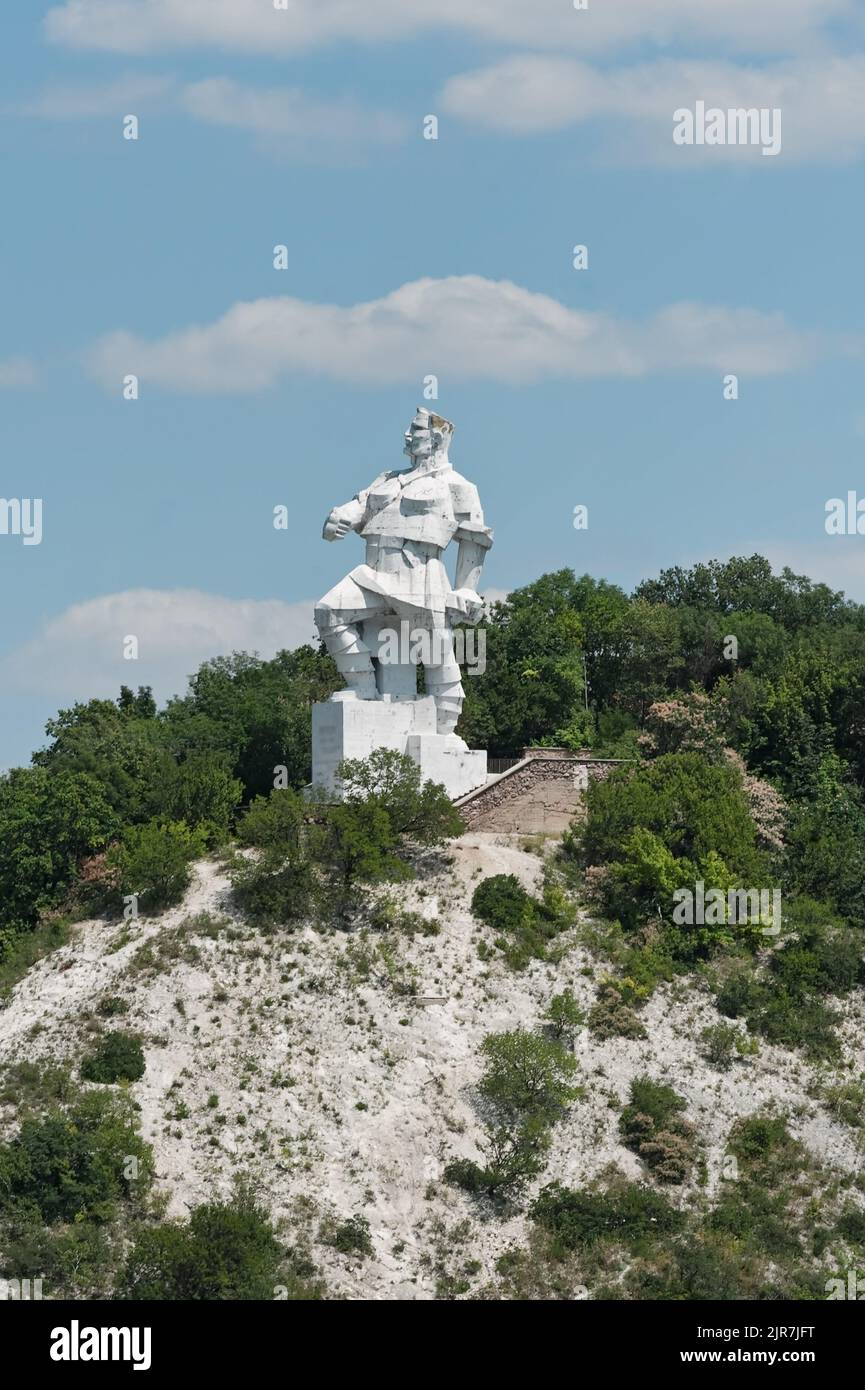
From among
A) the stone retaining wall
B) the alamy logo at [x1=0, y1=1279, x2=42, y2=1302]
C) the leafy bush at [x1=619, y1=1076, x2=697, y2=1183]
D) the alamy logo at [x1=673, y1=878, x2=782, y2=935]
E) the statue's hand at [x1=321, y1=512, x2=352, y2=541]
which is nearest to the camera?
the alamy logo at [x1=0, y1=1279, x2=42, y2=1302]

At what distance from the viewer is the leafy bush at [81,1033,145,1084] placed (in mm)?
49344

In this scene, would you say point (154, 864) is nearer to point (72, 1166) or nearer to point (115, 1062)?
point (115, 1062)

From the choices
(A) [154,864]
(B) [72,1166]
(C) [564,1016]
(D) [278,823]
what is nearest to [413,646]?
(D) [278,823]

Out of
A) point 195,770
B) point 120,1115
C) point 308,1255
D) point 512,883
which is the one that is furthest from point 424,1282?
point 195,770

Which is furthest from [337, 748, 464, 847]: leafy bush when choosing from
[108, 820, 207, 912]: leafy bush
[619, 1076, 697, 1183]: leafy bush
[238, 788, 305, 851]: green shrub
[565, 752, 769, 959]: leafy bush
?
[619, 1076, 697, 1183]: leafy bush

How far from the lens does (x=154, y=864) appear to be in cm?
5366

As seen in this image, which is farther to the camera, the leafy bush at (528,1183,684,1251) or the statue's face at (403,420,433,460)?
the statue's face at (403,420,433,460)

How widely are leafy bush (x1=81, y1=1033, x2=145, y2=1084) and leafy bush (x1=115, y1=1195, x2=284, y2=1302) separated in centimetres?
389

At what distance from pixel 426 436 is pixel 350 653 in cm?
462

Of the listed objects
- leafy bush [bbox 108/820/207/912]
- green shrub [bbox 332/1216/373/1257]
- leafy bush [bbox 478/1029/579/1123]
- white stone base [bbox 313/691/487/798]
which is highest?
white stone base [bbox 313/691/487/798]

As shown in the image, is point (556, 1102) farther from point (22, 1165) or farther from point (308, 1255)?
point (22, 1165)

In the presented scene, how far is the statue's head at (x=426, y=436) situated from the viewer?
5697 cm

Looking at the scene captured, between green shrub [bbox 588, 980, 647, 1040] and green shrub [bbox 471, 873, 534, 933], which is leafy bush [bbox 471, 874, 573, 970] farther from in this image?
green shrub [bbox 588, 980, 647, 1040]

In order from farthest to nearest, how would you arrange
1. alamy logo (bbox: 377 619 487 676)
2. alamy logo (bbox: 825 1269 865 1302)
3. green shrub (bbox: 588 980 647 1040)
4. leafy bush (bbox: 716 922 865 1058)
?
alamy logo (bbox: 377 619 487 676) → leafy bush (bbox: 716 922 865 1058) → green shrub (bbox: 588 980 647 1040) → alamy logo (bbox: 825 1269 865 1302)
